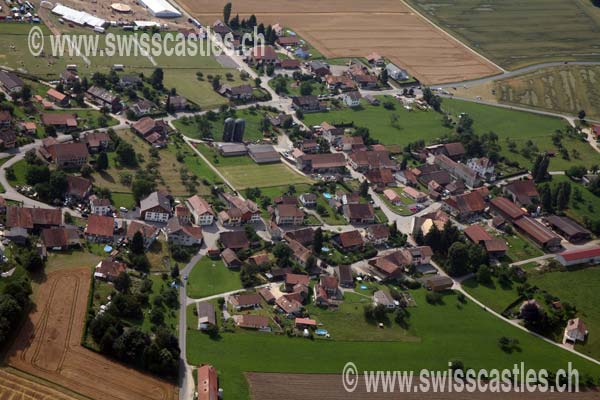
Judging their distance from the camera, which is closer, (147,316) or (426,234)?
(147,316)

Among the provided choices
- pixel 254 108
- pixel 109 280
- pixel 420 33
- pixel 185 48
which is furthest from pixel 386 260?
pixel 420 33

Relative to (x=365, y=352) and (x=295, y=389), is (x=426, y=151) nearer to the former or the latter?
(x=365, y=352)

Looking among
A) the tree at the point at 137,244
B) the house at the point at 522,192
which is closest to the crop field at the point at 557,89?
the house at the point at 522,192

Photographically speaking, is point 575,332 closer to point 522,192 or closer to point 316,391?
point 316,391

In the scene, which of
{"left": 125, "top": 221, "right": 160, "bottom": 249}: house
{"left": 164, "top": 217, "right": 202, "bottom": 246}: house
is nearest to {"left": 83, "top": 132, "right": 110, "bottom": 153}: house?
{"left": 125, "top": 221, "right": 160, "bottom": 249}: house

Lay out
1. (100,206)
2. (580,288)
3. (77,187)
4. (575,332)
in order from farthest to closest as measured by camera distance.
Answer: (77,187), (580,288), (100,206), (575,332)

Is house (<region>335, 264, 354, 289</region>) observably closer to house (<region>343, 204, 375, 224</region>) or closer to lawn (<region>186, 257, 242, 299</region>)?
lawn (<region>186, 257, 242, 299</region>)
